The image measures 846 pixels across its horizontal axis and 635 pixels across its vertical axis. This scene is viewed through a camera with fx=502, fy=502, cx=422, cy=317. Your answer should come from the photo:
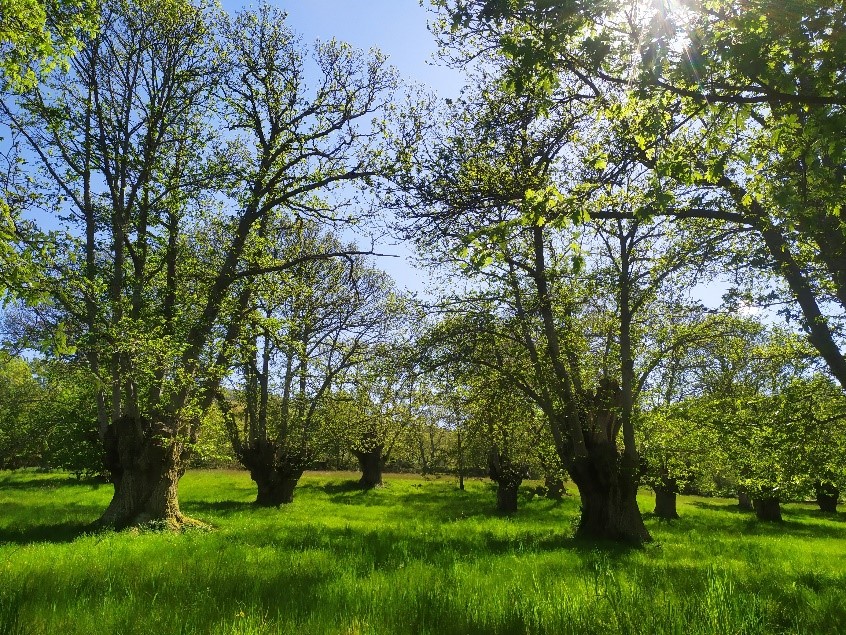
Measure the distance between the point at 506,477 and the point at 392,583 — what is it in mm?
18892

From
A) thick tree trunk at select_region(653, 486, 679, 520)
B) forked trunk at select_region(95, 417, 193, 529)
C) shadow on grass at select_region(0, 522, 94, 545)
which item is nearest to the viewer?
shadow on grass at select_region(0, 522, 94, 545)

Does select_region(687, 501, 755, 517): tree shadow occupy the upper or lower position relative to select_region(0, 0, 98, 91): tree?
lower

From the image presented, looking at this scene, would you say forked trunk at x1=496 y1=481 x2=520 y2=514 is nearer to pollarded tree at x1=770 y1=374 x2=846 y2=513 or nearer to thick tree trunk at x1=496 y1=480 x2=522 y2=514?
thick tree trunk at x1=496 y1=480 x2=522 y2=514

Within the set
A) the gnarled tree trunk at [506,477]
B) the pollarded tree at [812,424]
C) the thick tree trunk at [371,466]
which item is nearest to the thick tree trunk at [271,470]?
the gnarled tree trunk at [506,477]

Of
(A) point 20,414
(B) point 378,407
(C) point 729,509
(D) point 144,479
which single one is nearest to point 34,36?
(D) point 144,479

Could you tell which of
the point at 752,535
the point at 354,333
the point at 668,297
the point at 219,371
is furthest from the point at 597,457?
the point at 354,333

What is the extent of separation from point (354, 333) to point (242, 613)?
2078 centimetres

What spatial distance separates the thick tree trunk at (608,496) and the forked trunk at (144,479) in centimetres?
1092

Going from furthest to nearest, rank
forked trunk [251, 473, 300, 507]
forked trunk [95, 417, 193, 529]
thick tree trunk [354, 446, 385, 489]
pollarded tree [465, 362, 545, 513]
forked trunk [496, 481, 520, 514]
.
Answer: thick tree trunk [354, 446, 385, 489] → forked trunk [496, 481, 520, 514] → forked trunk [251, 473, 300, 507] → pollarded tree [465, 362, 545, 513] → forked trunk [95, 417, 193, 529]

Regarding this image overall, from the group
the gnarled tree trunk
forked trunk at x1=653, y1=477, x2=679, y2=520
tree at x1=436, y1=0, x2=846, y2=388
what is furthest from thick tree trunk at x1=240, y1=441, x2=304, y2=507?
tree at x1=436, y1=0, x2=846, y2=388

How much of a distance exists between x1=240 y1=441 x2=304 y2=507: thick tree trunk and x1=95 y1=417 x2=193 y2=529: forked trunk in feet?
32.2

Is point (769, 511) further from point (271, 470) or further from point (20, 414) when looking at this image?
point (20, 414)

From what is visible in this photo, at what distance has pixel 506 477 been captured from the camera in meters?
23.9

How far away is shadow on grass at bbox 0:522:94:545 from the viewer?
11.0 metres
